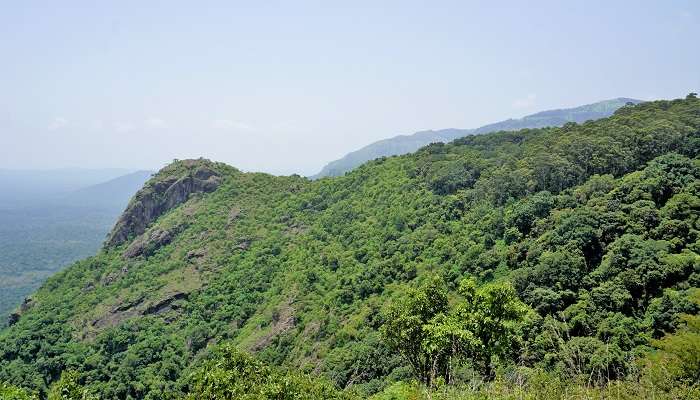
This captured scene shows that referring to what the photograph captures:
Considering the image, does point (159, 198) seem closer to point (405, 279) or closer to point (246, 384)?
point (405, 279)

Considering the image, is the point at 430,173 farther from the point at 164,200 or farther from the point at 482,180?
the point at 164,200

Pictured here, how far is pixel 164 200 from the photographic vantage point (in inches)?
4235

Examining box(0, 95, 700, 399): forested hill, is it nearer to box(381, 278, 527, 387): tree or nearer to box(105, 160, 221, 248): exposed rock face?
box(381, 278, 527, 387): tree

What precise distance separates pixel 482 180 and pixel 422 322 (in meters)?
44.1

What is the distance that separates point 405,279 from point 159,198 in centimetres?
6825

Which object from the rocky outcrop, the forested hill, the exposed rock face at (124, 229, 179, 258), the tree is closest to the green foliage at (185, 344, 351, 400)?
the forested hill

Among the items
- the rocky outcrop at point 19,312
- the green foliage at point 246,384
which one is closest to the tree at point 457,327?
the green foliage at point 246,384

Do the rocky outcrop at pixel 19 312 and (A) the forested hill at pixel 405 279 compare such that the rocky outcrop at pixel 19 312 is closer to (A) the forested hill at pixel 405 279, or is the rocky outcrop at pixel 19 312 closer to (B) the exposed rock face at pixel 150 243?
(A) the forested hill at pixel 405 279

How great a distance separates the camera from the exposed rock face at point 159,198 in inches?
4139

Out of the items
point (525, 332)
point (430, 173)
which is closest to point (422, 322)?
point (525, 332)

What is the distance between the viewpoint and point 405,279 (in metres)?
61.2

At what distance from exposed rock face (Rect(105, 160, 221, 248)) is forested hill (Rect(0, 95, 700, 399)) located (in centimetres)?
32

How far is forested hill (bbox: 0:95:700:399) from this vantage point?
29344 millimetres

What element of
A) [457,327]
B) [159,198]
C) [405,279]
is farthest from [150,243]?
[457,327]
